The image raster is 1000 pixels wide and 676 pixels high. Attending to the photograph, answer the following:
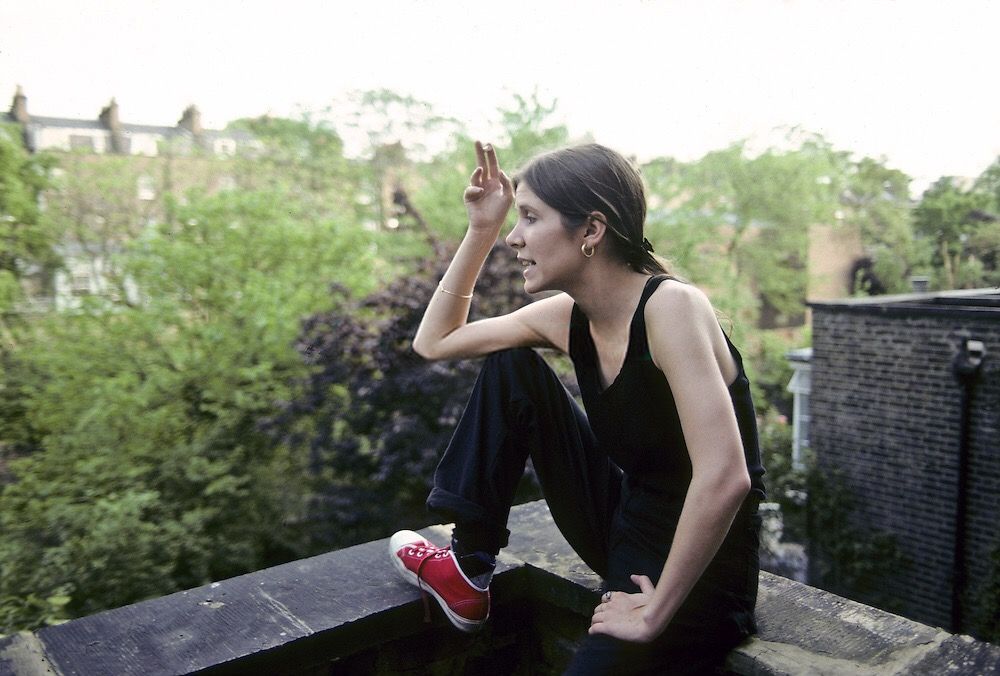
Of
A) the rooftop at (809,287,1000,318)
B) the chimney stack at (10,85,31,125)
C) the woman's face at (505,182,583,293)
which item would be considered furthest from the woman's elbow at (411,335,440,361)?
the chimney stack at (10,85,31,125)

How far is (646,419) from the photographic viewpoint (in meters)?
1.62

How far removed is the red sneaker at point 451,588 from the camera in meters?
1.89

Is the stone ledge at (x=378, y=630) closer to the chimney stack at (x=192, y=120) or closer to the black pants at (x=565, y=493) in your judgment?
the black pants at (x=565, y=493)

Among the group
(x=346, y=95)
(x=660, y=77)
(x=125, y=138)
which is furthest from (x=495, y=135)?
(x=125, y=138)

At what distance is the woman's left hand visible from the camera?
4.87ft

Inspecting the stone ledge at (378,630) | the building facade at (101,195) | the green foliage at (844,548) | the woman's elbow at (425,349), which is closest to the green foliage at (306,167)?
the building facade at (101,195)

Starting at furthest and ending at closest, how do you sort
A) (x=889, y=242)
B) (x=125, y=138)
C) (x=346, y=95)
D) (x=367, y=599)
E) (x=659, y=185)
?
(x=125, y=138), (x=889, y=242), (x=346, y=95), (x=659, y=185), (x=367, y=599)

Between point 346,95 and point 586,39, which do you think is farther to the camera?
point 346,95

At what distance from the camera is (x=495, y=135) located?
13031mm

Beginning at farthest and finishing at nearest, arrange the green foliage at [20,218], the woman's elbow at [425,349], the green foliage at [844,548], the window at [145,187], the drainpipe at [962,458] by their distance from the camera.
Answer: the window at [145,187] → the green foliage at [20,218] → the green foliage at [844,548] → the drainpipe at [962,458] → the woman's elbow at [425,349]

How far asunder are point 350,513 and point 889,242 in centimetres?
1654

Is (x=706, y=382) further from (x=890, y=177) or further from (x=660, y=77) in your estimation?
(x=890, y=177)

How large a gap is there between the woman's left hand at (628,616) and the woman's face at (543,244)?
2.32 ft

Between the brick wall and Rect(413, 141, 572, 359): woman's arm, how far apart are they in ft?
25.6
